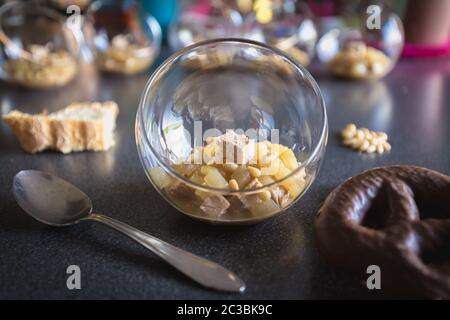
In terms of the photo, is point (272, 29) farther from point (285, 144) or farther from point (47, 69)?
point (285, 144)

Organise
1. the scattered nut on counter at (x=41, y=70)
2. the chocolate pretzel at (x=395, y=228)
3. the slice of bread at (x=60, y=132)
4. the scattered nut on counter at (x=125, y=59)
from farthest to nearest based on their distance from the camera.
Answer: the scattered nut on counter at (x=125, y=59) < the scattered nut on counter at (x=41, y=70) < the slice of bread at (x=60, y=132) < the chocolate pretzel at (x=395, y=228)

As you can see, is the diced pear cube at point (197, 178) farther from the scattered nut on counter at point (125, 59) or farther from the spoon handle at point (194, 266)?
the scattered nut on counter at point (125, 59)

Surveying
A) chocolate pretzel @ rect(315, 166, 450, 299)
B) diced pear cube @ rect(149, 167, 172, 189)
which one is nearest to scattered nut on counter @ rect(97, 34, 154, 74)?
diced pear cube @ rect(149, 167, 172, 189)

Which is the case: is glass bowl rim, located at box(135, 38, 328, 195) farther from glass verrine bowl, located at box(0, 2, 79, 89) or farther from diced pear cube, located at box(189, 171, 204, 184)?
glass verrine bowl, located at box(0, 2, 79, 89)

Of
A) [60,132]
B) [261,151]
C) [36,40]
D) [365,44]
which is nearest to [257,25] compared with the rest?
[365,44]

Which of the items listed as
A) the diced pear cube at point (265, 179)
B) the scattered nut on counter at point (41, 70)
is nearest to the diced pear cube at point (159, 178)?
the diced pear cube at point (265, 179)

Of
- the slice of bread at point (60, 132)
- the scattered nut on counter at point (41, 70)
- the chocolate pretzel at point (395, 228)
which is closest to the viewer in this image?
the chocolate pretzel at point (395, 228)
